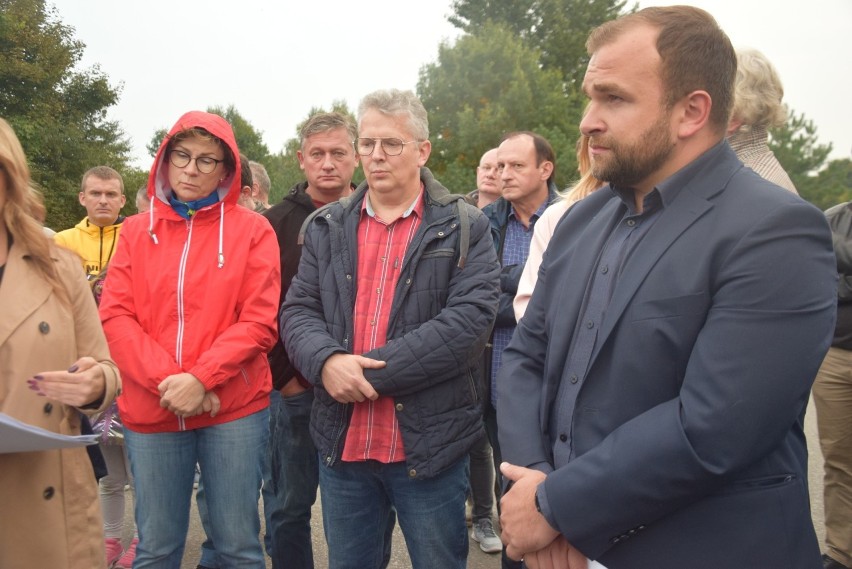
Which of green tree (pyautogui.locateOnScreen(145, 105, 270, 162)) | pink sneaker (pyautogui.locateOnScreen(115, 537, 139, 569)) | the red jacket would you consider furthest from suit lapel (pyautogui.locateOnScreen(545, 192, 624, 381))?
green tree (pyautogui.locateOnScreen(145, 105, 270, 162))

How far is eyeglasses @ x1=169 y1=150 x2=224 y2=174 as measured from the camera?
301 cm

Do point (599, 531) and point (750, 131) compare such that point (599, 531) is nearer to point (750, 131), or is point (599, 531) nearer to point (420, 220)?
point (420, 220)

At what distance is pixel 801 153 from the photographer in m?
35.9

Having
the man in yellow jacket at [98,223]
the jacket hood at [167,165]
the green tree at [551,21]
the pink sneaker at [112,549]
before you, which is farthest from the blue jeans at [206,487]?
the green tree at [551,21]

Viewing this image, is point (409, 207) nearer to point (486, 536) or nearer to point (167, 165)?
point (167, 165)

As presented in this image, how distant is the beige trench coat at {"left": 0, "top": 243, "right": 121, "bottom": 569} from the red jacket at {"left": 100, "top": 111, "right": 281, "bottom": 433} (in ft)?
1.46

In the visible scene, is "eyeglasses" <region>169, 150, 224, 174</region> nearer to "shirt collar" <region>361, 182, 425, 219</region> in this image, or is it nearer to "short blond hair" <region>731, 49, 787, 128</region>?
"shirt collar" <region>361, 182, 425, 219</region>

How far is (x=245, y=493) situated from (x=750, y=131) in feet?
8.60

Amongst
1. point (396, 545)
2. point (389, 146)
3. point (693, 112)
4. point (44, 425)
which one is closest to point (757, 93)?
point (693, 112)

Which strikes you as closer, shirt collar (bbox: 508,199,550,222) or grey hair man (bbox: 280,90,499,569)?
grey hair man (bbox: 280,90,499,569)

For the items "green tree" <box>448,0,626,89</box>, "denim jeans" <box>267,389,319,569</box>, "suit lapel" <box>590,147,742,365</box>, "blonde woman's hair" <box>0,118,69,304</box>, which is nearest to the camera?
"suit lapel" <box>590,147,742,365</box>

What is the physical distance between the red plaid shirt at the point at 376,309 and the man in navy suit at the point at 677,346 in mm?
927

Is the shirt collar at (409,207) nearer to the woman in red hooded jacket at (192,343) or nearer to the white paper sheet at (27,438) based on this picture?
the woman in red hooded jacket at (192,343)

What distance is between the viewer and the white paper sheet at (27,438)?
171 centimetres
